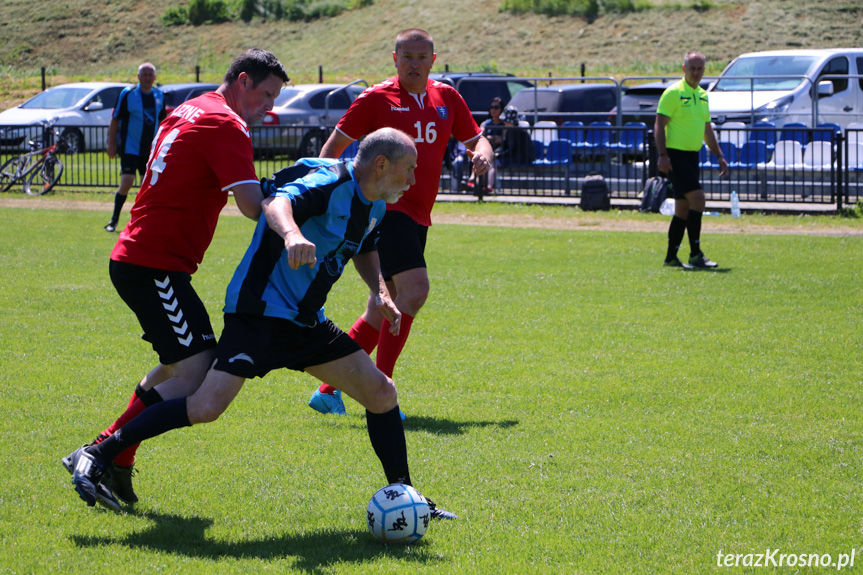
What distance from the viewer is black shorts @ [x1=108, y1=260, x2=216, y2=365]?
14.1 ft

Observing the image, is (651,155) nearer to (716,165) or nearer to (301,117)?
(716,165)

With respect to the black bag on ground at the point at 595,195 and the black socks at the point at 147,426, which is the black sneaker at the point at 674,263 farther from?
the black socks at the point at 147,426

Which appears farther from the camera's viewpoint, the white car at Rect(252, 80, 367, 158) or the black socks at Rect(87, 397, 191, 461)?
the white car at Rect(252, 80, 367, 158)

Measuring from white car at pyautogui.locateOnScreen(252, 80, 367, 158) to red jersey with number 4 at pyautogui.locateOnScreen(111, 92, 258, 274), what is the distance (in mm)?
16278

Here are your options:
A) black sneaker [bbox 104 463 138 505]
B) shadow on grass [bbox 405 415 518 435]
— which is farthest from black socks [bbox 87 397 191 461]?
shadow on grass [bbox 405 415 518 435]

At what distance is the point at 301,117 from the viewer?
25000 millimetres

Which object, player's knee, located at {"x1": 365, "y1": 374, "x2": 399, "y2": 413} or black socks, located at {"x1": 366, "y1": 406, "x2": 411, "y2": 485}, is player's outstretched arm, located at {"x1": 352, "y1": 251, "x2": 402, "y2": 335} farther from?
black socks, located at {"x1": 366, "y1": 406, "x2": 411, "y2": 485}

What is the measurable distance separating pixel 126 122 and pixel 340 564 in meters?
11.3

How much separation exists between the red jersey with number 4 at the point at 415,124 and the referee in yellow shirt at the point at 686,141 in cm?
522

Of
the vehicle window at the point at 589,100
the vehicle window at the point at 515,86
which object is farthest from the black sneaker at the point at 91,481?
the vehicle window at the point at 515,86

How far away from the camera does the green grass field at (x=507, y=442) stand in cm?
399

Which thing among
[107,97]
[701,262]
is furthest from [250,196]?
[107,97]

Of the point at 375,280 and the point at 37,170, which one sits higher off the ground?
the point at 37,170

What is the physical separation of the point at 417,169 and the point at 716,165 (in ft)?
39.4
